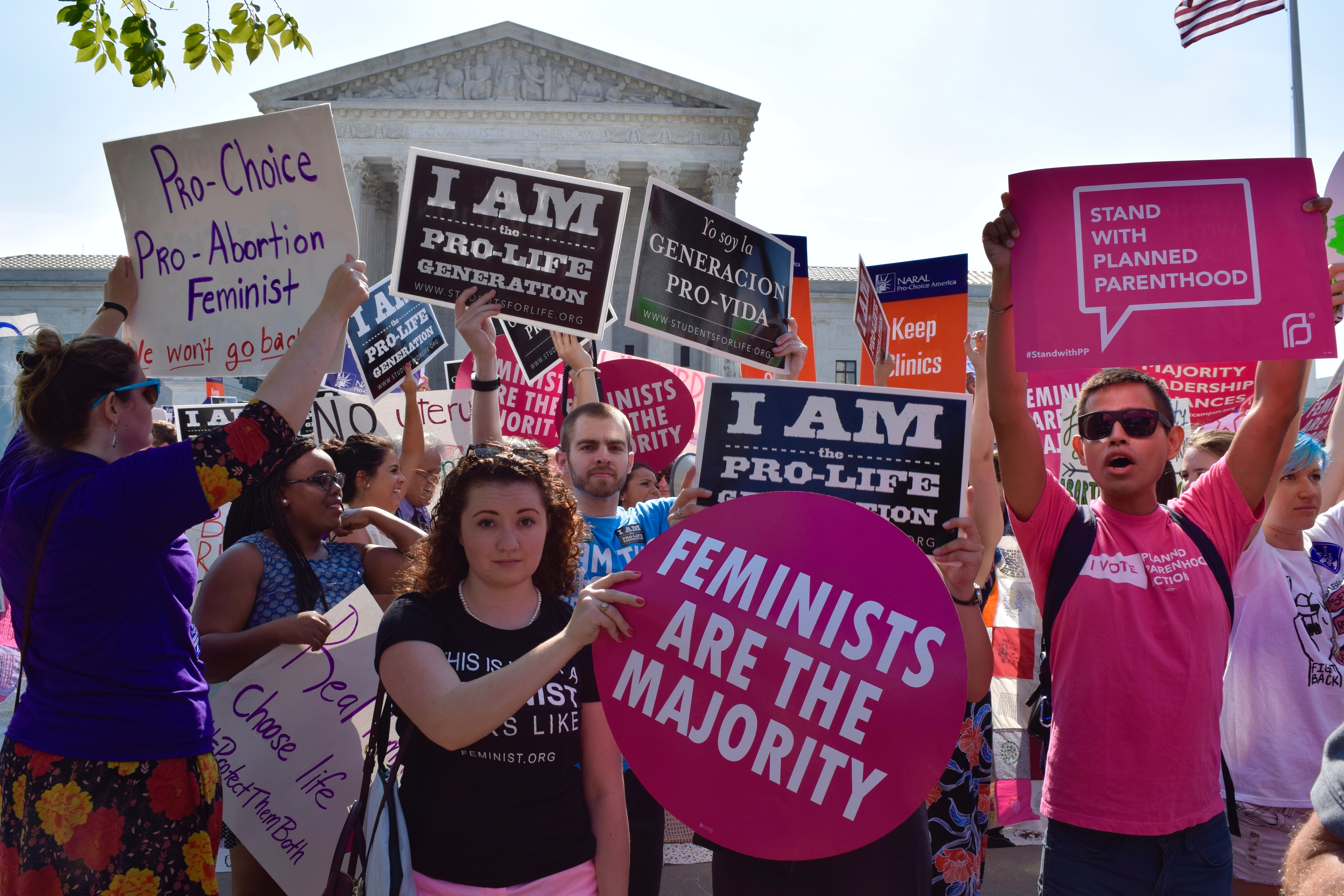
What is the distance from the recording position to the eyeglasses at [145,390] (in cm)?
213

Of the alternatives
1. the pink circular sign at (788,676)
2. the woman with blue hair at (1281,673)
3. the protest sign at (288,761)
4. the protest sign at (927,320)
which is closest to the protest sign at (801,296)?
the protest sign at (927,320)

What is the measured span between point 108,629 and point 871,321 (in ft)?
11.3

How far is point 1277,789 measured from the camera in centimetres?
275

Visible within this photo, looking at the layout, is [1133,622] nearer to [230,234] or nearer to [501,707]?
[501,707]

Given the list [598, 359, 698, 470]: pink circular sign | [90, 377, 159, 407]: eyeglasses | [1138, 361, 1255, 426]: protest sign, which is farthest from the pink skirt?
[1138, 361, 1255, 426]: protest sign

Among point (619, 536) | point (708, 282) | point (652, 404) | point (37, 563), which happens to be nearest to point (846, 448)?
point (619, 536)

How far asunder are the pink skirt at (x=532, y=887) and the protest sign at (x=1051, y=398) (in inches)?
168

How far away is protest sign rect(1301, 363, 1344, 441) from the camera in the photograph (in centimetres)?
391

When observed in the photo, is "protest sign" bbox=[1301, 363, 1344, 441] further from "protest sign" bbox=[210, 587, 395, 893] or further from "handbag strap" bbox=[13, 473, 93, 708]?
"handbag strap" bbox=[13, 473, 93, 708]

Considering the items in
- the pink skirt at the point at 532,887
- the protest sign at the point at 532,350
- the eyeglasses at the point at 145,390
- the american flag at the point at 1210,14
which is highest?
the american flag at the point at 1210,14

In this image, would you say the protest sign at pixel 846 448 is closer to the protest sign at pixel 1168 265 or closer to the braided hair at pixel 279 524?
the protest sign at pixel 1168 265

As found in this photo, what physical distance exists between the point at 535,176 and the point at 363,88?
39.6 meters

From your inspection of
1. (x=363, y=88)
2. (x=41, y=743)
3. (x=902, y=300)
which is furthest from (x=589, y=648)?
(x=363, y=88)

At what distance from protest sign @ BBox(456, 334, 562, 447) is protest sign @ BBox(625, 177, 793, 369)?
2.37 metres
